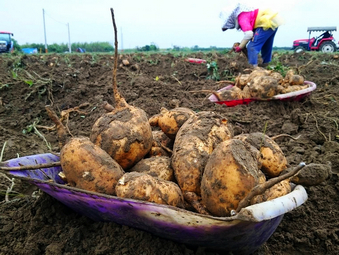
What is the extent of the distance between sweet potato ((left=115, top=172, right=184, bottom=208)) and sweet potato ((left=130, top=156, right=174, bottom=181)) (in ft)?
0.75

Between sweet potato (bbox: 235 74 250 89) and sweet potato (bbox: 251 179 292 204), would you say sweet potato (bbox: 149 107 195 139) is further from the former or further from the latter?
sweet potato (bbox: 235 74 250 89)

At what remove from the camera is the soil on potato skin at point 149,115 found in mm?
1785

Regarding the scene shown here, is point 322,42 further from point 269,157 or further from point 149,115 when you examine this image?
point 269,157

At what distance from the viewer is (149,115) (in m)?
4.24

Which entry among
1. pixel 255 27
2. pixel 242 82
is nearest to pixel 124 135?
pixel 242 82

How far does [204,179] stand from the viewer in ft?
5.69

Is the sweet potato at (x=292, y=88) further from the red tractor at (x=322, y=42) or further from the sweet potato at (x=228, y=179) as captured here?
the red tractor at (x=322, y=42)

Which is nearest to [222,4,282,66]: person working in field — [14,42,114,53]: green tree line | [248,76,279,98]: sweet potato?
[248,76,279,98]: sweet potato

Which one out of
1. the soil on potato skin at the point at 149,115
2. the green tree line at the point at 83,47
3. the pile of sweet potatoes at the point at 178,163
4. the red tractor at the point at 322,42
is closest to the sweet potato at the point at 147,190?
the pile of sweet potatoes at the point at 178,163

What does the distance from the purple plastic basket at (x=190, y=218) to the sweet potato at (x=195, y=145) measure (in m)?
0.33

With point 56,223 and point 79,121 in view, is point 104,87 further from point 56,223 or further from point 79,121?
point 56,223

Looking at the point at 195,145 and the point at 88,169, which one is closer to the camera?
the point at 88,169

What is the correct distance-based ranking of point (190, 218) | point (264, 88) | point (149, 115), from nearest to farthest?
point (190, 218), point (149, 115), point (264, 88)

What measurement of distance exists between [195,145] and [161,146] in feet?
1.60
